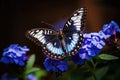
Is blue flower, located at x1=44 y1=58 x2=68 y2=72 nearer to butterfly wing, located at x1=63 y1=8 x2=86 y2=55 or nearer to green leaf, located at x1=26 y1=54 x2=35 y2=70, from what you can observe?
butterfly wing, located at x1=63 y1=8 x2=86 y2=55

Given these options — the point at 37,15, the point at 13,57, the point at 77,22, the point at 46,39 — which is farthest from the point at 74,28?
the point at 37,15

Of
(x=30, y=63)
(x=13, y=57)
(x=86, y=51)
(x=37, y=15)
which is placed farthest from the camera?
(x=37, y=15)

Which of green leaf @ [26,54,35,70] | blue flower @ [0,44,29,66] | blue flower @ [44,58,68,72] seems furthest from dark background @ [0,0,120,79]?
blue flower @ [44,58,68,72]

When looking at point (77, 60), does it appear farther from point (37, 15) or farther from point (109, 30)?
point (37, 15)

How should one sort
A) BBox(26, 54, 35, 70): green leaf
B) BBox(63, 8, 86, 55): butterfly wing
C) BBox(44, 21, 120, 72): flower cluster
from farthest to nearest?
BBox(26, 54, 35, 70): green leaf, BBox(63, 8, 86, 55): butterfly wing, BBox(44, 21, 120, 72): flower cluster

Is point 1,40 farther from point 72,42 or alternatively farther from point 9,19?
point 72,42

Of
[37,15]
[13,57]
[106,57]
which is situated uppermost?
[37,15]

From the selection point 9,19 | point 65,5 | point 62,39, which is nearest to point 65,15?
point 65,5
